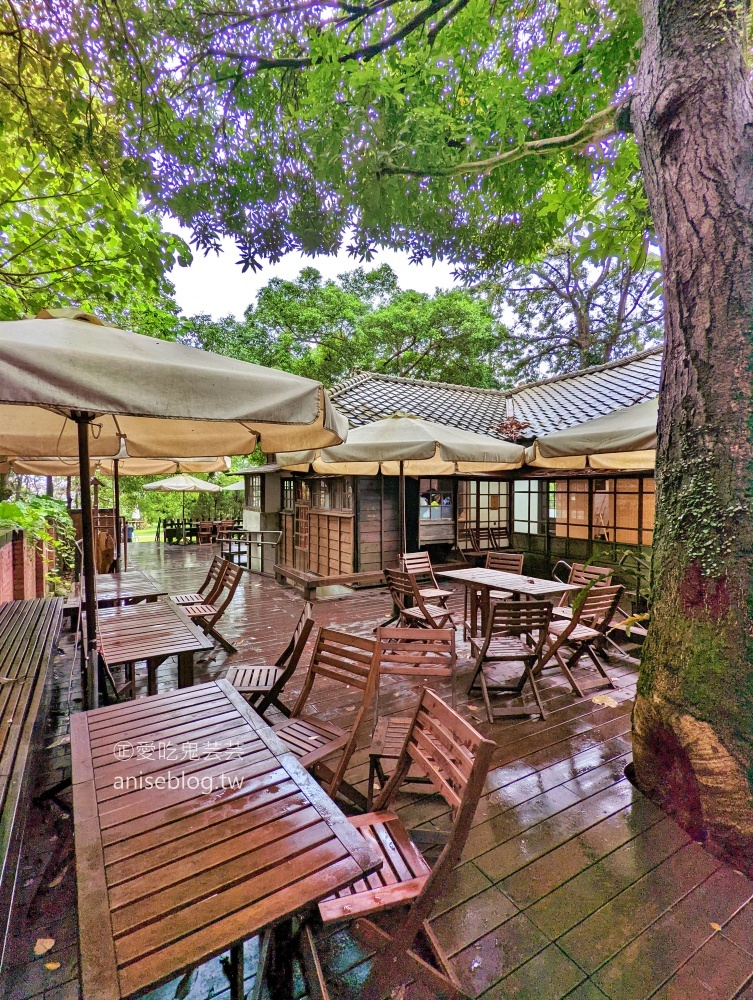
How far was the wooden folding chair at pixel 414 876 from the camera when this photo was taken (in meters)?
1.33

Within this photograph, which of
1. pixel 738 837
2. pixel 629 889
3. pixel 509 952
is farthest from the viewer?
pixel 738 837

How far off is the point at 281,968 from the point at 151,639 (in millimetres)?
1997

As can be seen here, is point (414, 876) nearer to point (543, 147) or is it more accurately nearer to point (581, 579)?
point (543, 147)

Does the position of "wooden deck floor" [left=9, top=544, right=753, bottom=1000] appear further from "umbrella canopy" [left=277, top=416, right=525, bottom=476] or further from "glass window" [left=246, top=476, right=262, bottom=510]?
"glass window" [left=246, top=476, right=262, bottom=510]

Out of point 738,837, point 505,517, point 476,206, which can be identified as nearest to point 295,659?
point 738,837

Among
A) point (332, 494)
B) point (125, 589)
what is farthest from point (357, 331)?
point (125, 589)

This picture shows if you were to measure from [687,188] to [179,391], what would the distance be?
9.04 feet

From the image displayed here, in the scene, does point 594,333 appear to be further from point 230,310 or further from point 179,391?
point 179,391

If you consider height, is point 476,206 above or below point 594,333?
below

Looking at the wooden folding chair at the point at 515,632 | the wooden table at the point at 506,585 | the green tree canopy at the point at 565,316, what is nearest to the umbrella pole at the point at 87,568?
the wooden folding chair at the point at 515,632

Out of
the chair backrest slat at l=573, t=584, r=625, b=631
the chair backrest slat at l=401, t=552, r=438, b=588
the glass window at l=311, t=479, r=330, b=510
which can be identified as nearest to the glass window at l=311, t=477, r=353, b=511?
the glass window at l=311, t=479, r=330, b=510

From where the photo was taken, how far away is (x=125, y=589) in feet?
14.4

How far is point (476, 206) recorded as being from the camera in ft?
12.8

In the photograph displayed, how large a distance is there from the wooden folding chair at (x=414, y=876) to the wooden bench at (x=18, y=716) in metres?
0.91
